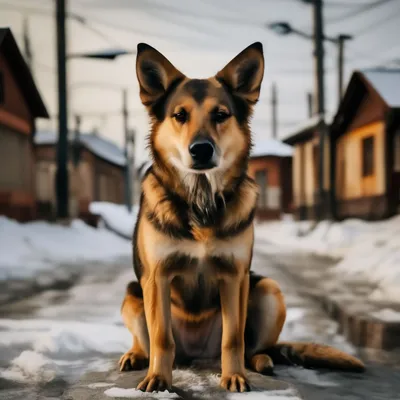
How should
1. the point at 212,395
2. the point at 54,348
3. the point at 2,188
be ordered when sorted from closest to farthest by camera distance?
the point at 212,395, the point at 54,348, the point at 2,188

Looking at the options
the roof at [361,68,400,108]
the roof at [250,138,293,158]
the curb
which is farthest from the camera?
the roof at [250,138,293,158]

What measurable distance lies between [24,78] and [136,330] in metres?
10.4

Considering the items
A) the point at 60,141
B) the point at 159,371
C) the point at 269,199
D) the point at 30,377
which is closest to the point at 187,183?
the point at 159,371

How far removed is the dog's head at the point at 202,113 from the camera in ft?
7.14

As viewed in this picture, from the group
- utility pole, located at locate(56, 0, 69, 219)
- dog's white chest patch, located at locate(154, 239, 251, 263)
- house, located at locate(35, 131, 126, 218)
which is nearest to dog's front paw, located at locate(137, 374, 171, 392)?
dog's white chest patch, located at locate(154, 239, 251, 263)

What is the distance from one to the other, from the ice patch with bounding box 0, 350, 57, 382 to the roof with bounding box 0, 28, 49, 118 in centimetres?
794

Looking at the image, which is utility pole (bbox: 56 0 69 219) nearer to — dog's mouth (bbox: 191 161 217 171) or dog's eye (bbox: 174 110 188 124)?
dog's eye (bbox: 174 110 188 124)

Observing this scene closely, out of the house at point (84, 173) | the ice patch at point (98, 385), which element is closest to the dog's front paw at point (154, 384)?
the ice patch at point (98, 385)

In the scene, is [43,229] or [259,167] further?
[259,167]

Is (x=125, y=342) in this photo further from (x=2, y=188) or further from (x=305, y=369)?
(x=2, y=188)

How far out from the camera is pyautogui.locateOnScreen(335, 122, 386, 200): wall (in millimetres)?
11648

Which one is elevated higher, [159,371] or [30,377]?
[159,371]

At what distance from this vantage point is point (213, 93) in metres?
2.25

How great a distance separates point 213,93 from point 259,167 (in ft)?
63.9
